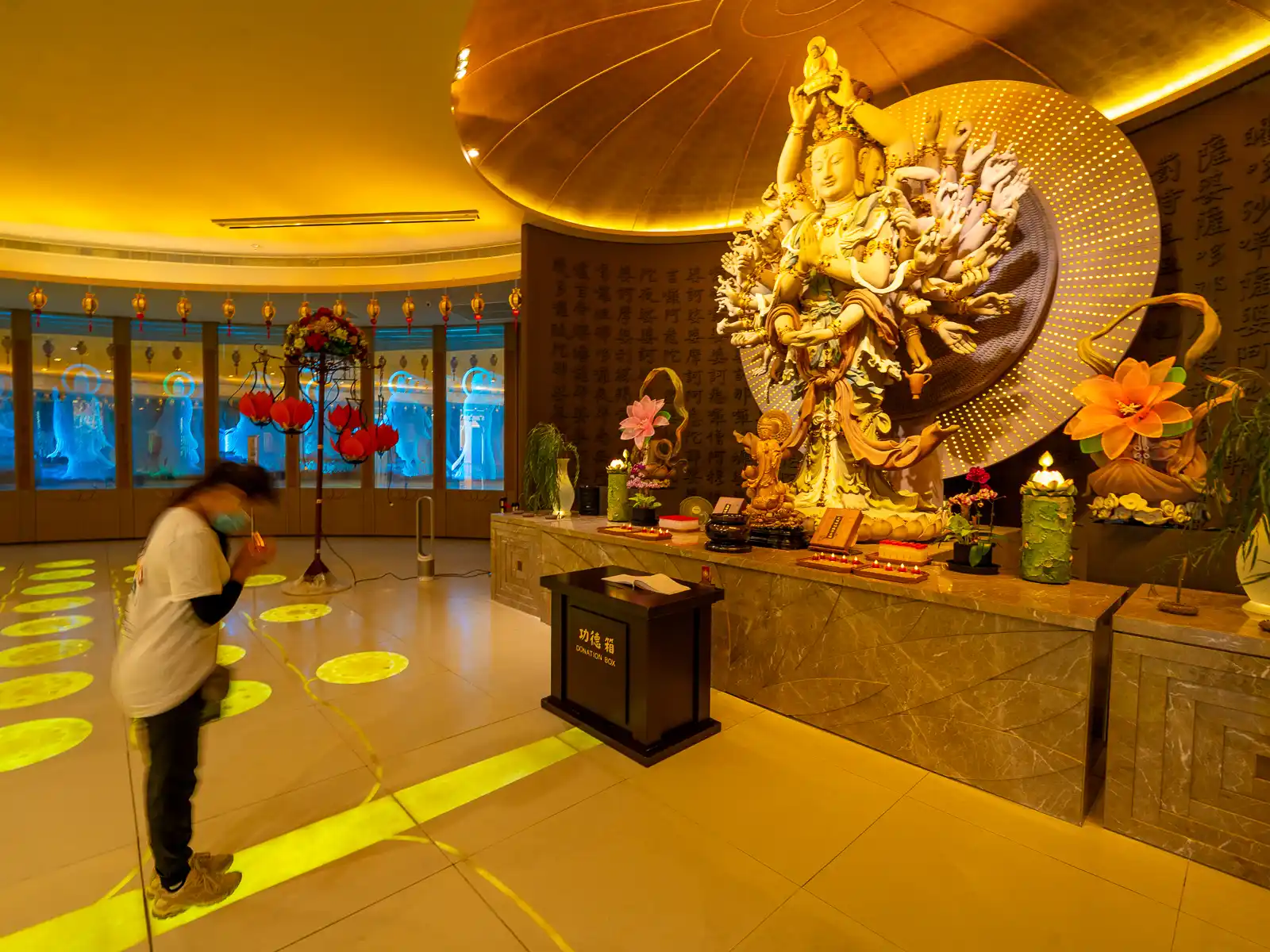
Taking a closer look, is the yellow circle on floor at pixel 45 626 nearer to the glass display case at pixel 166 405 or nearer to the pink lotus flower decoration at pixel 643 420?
the pink lotus flower decoration at pixel 643 420

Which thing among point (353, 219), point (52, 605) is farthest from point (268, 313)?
point (52, 605)

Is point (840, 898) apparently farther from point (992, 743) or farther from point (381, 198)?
point (381, 198)

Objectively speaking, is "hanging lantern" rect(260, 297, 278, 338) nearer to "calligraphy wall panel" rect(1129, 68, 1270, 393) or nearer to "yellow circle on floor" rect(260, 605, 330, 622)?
"yellow circle on floor" rect(260, 605, 330, 622)

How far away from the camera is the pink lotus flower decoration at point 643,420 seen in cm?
409

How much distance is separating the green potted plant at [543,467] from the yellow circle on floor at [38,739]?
120 inches

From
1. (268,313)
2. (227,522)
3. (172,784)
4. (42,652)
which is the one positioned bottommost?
(42,652)

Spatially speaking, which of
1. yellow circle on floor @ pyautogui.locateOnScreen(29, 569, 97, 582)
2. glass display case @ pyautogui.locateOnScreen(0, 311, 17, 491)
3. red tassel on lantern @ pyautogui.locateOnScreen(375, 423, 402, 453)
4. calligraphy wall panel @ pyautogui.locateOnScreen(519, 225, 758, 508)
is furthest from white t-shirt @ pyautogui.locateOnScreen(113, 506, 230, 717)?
glass display case @ pyautogui.locateOnScreen(0, 311, 17, 491)

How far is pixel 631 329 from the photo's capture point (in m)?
5.67

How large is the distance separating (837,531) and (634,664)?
4.38ft

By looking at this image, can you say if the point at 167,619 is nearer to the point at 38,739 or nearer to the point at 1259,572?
the point at 38,739

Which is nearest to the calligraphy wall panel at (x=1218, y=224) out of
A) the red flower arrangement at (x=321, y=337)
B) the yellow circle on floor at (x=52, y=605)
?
the red flower arrangement at (x=321, y=337)

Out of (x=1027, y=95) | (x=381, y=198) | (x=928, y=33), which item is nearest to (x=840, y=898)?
(x=1027, y=95)

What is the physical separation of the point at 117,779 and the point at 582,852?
75.5 inches

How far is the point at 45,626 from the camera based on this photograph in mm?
4195
